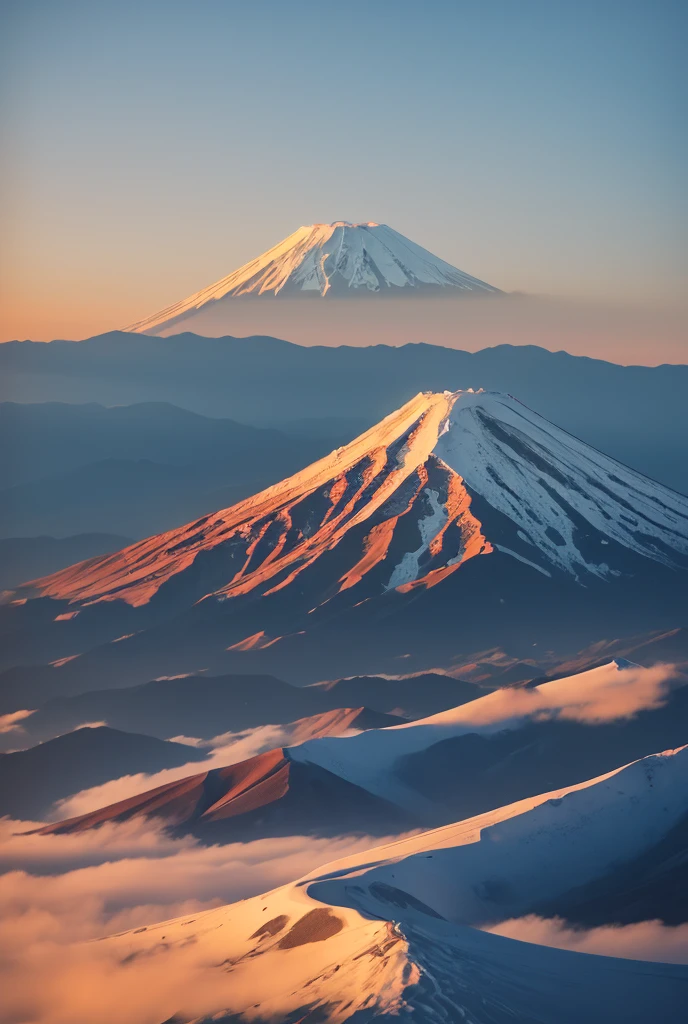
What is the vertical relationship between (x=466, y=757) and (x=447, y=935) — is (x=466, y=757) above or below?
below

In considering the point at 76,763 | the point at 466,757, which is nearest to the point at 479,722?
the point at 466,757

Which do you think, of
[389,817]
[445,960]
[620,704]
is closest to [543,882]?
[445,960]

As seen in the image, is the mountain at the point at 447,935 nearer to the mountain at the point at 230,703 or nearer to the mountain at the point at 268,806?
the mountain at the point at 268,806

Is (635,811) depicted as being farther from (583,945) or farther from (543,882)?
(583,945)

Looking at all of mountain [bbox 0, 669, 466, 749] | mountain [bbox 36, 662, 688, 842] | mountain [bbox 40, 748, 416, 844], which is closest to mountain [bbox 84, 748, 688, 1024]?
mountain [bbox 40, 748, 416, 844]

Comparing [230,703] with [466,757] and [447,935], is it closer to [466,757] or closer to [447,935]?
[466,757]

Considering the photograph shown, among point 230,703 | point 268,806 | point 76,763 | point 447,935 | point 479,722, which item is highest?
point 447,935
